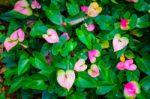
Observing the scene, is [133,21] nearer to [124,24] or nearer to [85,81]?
[124,24]

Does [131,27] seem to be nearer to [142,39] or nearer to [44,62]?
[142,39]

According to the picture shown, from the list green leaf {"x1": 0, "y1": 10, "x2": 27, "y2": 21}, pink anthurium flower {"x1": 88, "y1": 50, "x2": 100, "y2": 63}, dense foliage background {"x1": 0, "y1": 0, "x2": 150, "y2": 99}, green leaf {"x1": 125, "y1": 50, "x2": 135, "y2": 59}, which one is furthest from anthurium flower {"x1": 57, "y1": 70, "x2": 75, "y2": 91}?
green leaf {"x1": 0, "y1": 10, "x2": 27, "y2": 21}

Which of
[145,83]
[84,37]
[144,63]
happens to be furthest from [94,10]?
[145,83]

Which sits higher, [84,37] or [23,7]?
[23,7]

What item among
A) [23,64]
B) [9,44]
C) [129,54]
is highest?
[9,44]

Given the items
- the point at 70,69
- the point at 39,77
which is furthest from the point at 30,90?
the point at 70,69

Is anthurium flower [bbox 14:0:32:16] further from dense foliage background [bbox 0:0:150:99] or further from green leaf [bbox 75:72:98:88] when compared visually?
green leaf [bbox 75:72:98:88]

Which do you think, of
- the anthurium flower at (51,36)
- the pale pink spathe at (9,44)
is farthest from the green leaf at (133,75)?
the pale pink spathe at (9,44)
